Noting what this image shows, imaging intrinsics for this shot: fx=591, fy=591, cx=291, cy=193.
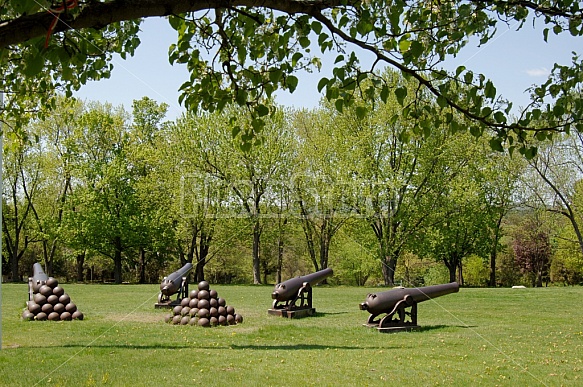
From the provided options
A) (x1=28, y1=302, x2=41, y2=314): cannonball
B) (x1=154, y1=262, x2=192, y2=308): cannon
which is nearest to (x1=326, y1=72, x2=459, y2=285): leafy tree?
(x1=154, y1=262, x2=192, y2=308): cannon

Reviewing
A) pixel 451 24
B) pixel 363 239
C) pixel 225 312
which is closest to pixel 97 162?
pixel 363 239

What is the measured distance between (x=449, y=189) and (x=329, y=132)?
793 cm

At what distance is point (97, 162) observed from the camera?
3928 centimetres

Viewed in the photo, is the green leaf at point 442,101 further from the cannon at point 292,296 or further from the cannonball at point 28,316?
the cannonball at point 28,316

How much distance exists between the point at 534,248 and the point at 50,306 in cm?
3526

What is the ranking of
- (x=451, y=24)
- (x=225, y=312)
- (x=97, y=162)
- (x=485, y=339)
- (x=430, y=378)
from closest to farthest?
(x=451, y=24) → (x=430, y=378) → (x=485, y=339) → (x=225, y=312) → (x=97, y=162)

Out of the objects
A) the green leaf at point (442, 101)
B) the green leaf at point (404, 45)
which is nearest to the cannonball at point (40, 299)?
the green leaf at point (404, 45)

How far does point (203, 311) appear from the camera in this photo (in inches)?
520

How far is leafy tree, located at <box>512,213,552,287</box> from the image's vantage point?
1606 inches

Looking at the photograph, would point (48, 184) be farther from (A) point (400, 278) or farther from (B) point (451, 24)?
(B) point (451, 24)

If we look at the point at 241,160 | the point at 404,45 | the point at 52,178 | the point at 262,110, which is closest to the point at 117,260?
the point at 52,178

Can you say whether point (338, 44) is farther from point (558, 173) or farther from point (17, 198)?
point (17, 198)

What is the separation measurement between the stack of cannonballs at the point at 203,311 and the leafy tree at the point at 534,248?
3238cm

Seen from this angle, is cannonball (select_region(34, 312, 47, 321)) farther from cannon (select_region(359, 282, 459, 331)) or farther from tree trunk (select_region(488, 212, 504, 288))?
tree trunk (select_region(488, 212, 504, 288))
